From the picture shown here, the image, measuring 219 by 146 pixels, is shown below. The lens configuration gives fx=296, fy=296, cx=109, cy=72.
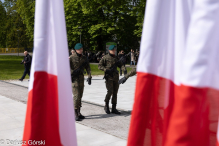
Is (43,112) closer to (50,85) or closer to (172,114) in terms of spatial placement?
(50,85)

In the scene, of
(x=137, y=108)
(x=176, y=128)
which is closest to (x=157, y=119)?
(x=137, y=108)

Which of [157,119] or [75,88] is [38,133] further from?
[75,88]

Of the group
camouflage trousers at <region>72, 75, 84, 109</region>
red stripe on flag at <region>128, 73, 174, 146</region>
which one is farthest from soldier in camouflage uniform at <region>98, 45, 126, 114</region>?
red stripe on flag at <region>128, 73, 174, 146</region>

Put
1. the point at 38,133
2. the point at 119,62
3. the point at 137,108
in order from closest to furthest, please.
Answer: the point at 137,108
the point at 38,133
the point at 119,62

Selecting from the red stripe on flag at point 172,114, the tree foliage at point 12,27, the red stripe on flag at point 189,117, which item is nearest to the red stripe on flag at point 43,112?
the red stripe on flag at point 172,114

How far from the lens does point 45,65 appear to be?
2.20 metres

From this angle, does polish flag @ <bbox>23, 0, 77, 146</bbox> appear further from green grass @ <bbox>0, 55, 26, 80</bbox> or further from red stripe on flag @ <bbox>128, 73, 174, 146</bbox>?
green grass @ <bbox>0, 55, 26, 80</bbox>

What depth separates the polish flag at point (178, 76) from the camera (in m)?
1.32

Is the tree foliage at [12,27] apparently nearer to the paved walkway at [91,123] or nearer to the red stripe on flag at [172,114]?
the paved walkway at [91,123]

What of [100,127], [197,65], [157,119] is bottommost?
[100,127]

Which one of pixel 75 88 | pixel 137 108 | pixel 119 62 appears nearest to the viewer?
pixel 137 108

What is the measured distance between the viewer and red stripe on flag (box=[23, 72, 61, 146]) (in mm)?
2125

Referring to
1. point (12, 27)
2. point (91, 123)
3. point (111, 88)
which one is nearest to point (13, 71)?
point (111, 88)

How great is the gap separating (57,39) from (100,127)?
16.4 feet
